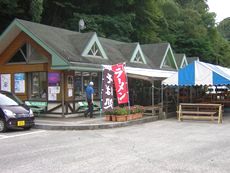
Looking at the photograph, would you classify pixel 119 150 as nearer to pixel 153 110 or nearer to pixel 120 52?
pixel 153 110

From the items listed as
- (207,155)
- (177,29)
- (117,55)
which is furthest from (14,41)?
(177,29)

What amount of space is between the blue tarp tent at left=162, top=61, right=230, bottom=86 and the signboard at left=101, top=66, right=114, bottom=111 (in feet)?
11.8

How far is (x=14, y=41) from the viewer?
20891 millimetres

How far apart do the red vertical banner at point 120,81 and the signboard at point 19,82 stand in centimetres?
563

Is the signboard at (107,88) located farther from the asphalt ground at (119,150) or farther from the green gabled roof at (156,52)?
the green gabled roof at (156,52)

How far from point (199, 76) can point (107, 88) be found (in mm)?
5045

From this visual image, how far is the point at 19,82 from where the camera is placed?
2061 centimetres

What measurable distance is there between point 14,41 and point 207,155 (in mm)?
14838

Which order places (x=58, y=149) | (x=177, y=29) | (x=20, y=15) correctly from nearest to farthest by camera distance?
(x=58, y=149) < (x=20, y=15) < (x=177, y=29)

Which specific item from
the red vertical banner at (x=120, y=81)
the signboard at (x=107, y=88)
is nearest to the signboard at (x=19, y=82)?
the signboard at (x=107, y=88)

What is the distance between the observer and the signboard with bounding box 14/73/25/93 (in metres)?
20.5

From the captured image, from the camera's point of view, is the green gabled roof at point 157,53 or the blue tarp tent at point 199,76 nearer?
the blue tarp tent at point 199,76

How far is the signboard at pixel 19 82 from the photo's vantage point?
20453 mm

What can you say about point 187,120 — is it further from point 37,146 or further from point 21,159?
point 21,159
